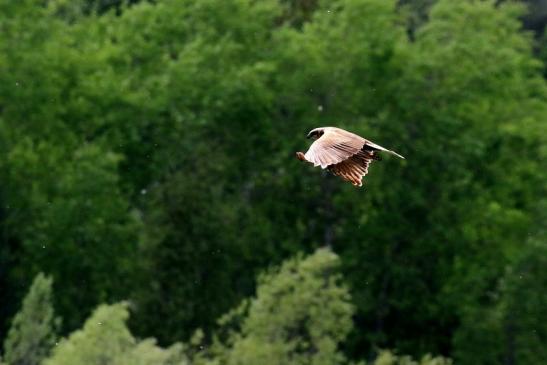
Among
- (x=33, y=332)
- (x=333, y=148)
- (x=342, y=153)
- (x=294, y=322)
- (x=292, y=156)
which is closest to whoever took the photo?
(x=342, y=153)

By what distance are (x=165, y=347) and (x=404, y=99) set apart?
1143 centimetres

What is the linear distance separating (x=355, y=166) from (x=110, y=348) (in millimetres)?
19850

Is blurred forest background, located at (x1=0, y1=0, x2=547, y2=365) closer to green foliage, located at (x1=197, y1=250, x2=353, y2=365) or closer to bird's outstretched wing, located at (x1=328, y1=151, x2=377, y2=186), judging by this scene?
green foliage, located at (x1=197, y1=250, x2=353, y2=365)

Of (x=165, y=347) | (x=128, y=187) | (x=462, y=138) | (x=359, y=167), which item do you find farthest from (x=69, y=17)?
(x=359, y=167)

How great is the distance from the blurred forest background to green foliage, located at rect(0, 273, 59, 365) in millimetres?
4841

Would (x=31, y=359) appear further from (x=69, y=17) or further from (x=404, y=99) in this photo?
(x=69, y=17)

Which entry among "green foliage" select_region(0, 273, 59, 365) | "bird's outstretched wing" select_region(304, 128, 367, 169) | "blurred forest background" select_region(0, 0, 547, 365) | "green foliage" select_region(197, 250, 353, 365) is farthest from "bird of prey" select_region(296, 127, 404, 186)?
"blurred forest background" select_region(0, 0, 547, 365)

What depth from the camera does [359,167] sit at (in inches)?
712

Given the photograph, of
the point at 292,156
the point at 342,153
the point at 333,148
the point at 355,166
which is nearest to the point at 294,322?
the point at 292,156

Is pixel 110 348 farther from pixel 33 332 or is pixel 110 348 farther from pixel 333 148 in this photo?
pixel 333 148

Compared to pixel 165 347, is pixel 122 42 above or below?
above

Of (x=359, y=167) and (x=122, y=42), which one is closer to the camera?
(x=359, y=167)

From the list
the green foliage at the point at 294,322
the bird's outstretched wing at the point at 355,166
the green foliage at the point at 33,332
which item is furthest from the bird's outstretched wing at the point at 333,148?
the green foliage at the point at 33,332

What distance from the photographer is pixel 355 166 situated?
1811 centimetres
